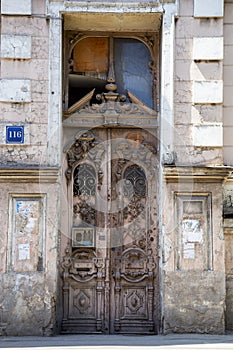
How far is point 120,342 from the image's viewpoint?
7879 mm

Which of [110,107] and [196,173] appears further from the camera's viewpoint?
[110,107]

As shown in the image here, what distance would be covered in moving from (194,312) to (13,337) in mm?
2279

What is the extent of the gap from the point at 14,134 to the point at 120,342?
9.66 ft

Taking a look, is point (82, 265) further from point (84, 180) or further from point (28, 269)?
point (84, 180)

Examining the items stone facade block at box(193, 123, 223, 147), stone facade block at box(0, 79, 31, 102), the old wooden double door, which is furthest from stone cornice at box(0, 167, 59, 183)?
stone facade block at box(193, 123, 223, 147)

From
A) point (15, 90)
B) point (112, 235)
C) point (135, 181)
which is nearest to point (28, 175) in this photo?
point (15, 90)

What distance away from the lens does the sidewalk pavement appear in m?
7.50

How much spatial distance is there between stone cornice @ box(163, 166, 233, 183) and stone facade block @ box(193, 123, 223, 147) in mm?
350

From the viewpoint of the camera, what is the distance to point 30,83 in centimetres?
863

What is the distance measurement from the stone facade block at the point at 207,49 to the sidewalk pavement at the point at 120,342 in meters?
3.58

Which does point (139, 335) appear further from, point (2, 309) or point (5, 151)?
point (5, 151)

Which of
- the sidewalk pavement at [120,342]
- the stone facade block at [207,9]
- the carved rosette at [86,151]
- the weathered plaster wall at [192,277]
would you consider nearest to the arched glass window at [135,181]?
the carved rosette at [86,151]

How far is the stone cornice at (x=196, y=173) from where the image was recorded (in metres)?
8.49

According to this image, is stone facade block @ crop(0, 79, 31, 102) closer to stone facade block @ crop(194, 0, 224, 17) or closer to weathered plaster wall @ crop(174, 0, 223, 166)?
weathered plaster wall @ crop(174, 0, 223, 166)
